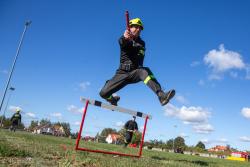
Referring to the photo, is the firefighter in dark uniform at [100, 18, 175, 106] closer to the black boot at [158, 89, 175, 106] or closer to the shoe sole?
the black boot at [158, 89, 175, 106]

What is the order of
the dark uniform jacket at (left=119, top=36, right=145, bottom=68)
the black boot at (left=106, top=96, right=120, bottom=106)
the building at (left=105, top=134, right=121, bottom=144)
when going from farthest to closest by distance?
the building at (left=105, top=134, right=121, bottom=144)
the black boot at (left=106, top=96, right=120, bottom=106)
the dark uniform jacket at (left=119, top=36, right=145, bottom=68)

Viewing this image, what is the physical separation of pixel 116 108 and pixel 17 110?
20.7 meters

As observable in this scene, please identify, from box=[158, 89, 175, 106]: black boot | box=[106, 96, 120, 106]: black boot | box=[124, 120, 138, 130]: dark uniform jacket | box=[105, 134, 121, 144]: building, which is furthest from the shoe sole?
box=[124, 120, 138, 130]: dark uniform jacket

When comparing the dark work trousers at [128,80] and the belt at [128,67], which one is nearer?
the dark work trousers at [128,80]

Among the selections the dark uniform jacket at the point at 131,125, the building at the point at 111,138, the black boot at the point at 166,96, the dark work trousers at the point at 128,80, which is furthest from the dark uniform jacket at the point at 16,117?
the black boot at the point at 166,96

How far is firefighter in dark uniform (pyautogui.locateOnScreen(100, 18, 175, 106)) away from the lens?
24.7 ft

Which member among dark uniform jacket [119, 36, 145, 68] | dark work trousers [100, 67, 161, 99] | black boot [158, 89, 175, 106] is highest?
dark uniform jacket [119, 36, 145, 68]

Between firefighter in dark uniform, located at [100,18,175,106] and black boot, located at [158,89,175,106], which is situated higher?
firefighter in dark uniform, located at [100,18,175,106]

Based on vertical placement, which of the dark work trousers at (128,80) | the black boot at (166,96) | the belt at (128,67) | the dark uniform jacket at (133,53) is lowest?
the black boot at (166,96)

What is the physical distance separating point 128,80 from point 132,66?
397 millimetres

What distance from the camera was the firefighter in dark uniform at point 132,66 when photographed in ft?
24.7

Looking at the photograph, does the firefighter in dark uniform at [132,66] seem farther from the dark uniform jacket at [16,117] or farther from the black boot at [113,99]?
the dark uniform jacket at [16,117]

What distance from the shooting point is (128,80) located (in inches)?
314

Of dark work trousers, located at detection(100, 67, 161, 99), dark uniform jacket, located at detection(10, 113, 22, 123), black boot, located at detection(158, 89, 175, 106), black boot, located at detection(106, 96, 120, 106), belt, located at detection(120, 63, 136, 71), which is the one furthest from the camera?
dark uniform jacket, located at detection(10, 113, 22, 123)
